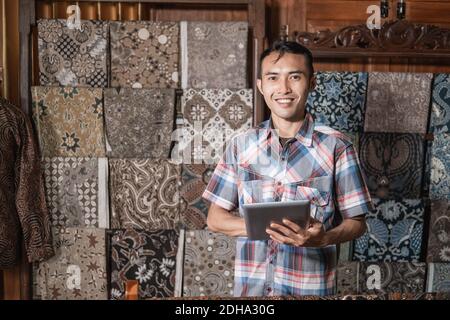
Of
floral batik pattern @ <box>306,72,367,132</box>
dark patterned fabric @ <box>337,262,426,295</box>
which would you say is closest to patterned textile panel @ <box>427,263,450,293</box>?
dark patterned fabric @ <box>337,262,426,295</box>

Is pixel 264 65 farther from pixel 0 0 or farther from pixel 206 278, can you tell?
pixel 0 0

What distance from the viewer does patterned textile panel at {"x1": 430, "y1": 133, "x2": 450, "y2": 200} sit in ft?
7.49

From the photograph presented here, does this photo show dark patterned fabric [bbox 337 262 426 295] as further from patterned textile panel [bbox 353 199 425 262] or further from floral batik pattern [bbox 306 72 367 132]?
floral batik pattern [bbox 306 72 367 132]

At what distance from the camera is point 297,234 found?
1521mm

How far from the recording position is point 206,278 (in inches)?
90.6

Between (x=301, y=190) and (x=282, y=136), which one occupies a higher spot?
(x=282, y=136)

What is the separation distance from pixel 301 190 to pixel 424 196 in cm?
97

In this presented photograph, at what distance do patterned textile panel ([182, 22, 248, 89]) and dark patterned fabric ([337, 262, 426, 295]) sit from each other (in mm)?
965

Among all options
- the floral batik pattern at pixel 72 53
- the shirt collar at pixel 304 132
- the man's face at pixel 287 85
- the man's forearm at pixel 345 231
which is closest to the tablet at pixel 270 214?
the man's forearm at pixel 345 231

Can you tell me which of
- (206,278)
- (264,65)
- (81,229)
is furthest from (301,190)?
(81,229)

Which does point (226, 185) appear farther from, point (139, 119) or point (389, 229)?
point (389, 229)

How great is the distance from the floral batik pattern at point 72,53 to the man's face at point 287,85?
879 mm

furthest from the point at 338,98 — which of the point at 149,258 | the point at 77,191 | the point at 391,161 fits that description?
the point at 77,191
